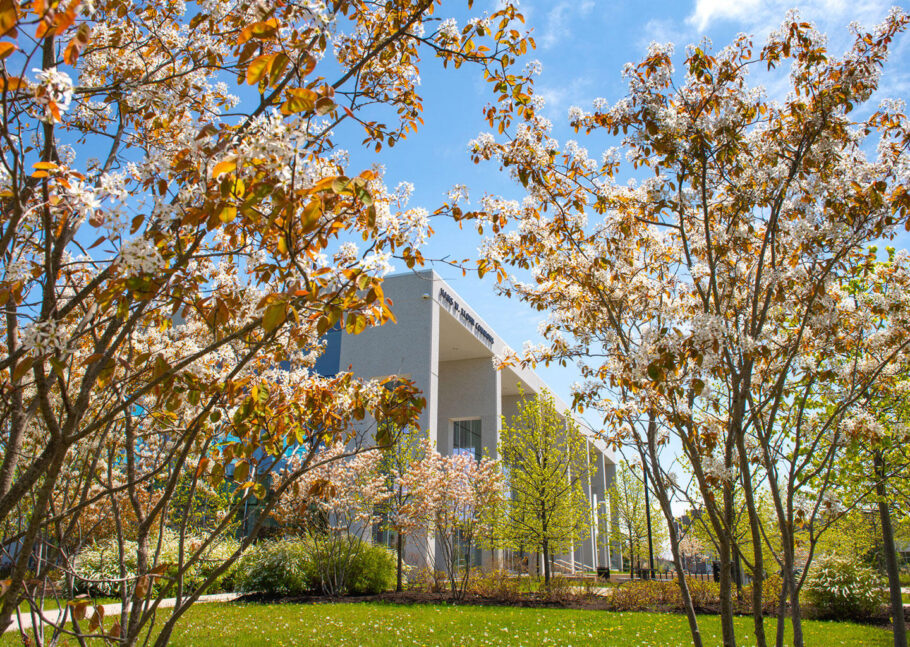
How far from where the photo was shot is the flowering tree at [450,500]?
1366cm

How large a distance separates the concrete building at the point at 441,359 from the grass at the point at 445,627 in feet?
21.9

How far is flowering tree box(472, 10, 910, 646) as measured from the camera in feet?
9.65

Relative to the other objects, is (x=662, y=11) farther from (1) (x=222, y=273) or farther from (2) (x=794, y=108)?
(1) (x=222, y=273)

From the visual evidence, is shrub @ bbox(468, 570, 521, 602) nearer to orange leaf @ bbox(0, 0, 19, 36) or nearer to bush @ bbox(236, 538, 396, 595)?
bush @ bbox(236, 538, 396, 595)

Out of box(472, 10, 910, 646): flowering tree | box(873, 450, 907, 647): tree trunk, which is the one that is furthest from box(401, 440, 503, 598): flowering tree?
box(472, 10, 910, 646): flowering tree

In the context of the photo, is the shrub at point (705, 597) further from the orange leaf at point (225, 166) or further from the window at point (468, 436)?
the window at point (468, 436)

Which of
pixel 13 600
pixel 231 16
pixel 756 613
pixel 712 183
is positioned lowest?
pixel 756 613

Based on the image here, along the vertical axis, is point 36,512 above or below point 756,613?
above

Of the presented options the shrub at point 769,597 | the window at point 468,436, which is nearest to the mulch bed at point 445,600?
the shrub at point 769,597

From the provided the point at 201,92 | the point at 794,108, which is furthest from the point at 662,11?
the point at 201,92

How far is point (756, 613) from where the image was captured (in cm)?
291

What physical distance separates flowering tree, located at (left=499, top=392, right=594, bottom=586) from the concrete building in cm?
108

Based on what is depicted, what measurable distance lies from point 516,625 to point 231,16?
9185mm

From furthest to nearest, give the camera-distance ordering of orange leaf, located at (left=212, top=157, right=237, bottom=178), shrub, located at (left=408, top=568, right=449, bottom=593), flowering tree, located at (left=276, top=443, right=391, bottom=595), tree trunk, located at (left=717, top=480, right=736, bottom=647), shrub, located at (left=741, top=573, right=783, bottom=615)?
shrub, located at (left=408, top=568, right=449, bottom=593) → flowering tree, located at (left=276, top=443, right=391, bottom=595) → shrub, located at (left=741, top=573, right=783, bottom=615) → tree trunk, located at (left=717, top=480, right=736, bottom=647) → orange leaf, located at (left=212, top=157, right=237, bottom=178)
